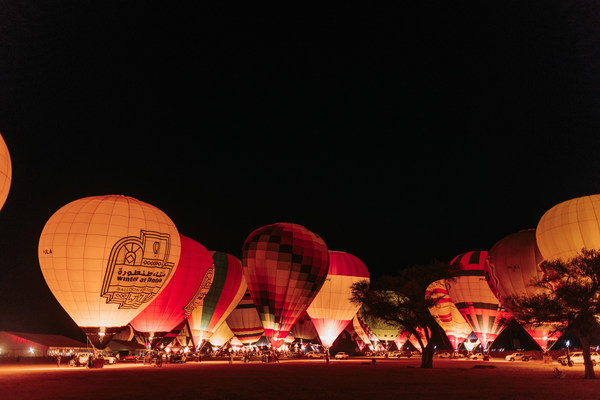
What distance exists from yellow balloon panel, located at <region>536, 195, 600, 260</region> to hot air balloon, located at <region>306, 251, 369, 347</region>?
19.7m

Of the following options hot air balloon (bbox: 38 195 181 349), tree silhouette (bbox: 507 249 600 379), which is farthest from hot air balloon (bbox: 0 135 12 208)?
tree silhouette (bbox: 507 249 600 379)

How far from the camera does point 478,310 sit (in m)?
44.9

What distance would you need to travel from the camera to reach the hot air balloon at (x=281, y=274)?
35781 millimetres

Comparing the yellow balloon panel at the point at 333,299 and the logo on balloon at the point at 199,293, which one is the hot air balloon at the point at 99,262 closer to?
the logo on balloon at the point at 199,293

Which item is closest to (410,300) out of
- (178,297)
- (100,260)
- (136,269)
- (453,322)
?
(178,297)

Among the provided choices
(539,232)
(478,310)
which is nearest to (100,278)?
(539,232)

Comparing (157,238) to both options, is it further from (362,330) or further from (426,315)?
(362,330)

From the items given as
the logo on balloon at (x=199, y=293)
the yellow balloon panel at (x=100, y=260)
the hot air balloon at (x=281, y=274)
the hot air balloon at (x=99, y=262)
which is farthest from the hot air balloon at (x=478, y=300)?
the hot air balloon at (x=99, y=262)

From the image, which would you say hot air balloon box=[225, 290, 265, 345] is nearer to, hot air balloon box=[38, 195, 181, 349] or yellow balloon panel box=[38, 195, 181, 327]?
yellow balloon panel box=[38, 195, 181, 327]

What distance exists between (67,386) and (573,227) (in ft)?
89.1

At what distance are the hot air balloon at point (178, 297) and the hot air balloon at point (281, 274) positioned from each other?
12.0 ft

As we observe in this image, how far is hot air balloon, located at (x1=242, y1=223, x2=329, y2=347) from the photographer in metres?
35.8

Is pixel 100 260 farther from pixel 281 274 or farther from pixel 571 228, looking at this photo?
pixel 571 228

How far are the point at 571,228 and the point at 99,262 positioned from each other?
26571 millimetres
